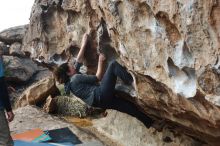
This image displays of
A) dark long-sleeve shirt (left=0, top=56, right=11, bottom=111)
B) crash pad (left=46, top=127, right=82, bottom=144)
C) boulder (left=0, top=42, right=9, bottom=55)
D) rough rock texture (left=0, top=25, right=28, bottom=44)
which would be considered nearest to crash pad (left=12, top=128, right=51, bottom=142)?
crash pad (left=46, top=127, right=82, bottom=144)

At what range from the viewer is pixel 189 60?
15.6 feet

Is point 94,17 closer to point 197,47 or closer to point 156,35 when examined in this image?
point 156,35

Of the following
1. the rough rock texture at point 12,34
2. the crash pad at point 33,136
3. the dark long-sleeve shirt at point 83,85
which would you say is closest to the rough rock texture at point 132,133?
the crash pad at point 33,136

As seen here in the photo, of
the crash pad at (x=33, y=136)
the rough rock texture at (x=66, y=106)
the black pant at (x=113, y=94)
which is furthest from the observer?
the rough rock texture at (x=66, y=106)

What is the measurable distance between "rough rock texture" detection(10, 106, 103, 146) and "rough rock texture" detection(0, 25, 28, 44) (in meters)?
7.65

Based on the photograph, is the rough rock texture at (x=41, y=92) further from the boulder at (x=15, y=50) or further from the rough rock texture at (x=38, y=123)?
the boulder at (x=15, y=50)

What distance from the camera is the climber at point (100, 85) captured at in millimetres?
6672

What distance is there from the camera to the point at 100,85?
692 centimetres

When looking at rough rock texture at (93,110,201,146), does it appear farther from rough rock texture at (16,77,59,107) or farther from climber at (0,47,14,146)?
climber at (0,47,14,146)

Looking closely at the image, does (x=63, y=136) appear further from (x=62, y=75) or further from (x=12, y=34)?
(x=12, y=34)

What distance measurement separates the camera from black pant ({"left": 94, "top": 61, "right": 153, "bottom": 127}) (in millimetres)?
6641

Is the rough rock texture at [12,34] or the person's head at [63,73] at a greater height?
the rough rock texture at [12,34]

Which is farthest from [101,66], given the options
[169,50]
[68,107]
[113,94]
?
[68,107]

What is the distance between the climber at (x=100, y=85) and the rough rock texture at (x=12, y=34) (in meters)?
10.7
